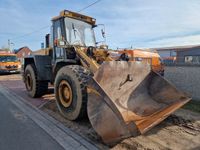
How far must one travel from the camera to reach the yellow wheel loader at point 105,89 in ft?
11.1

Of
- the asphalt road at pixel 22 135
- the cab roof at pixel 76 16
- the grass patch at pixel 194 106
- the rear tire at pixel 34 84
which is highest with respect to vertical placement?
the cab roof at pixel 76 16

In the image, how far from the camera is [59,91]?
5188 millimetres

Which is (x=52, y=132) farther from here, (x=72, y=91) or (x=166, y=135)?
(x=166, y=135)

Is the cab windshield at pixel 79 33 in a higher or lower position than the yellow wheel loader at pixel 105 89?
higher

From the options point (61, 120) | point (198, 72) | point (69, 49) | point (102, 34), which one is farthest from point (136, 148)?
point (198, 72)

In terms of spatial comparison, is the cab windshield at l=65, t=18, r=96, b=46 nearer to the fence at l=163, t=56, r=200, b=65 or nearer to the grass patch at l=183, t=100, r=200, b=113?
the grass patch at l=183, t=100, r=200, b=113

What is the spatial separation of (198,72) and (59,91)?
15.8 feet

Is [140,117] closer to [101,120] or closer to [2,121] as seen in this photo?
[101,120]

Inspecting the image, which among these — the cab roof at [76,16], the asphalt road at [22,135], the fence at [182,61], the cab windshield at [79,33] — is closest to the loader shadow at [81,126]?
the asphalt road at [22,135]

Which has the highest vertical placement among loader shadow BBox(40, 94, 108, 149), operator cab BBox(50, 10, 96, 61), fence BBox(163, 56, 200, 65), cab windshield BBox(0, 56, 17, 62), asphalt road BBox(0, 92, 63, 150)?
operator cab BBox(50, 10, 96, 61)

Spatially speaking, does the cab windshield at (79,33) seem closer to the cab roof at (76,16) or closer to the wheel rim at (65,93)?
the cab roof at (76,16)

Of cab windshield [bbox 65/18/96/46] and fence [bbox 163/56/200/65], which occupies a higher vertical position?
cab windshield [bbox 65/18/96/46]

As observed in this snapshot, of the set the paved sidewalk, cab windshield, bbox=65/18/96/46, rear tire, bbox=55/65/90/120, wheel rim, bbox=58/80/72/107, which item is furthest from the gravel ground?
cab windshield, bbox=65/18/96/46

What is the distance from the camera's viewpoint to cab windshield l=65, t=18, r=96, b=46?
6.12 meters
